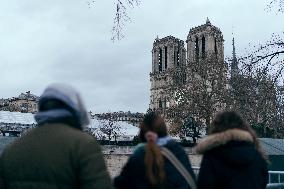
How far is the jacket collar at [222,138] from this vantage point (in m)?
3.73

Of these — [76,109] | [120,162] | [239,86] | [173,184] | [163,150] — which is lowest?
[120,162]

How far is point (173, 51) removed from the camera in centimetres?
8594

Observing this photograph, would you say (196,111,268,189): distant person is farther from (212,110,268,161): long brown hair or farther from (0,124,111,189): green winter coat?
(0,124,111,189): green winter coat

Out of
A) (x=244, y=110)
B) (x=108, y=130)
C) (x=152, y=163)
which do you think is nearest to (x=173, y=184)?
(x=152, y=163)

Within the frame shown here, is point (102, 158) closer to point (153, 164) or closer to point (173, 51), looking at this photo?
point (153, 164)

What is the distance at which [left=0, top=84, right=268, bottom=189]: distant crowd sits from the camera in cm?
286

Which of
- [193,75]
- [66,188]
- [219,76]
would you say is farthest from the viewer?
[193,75]

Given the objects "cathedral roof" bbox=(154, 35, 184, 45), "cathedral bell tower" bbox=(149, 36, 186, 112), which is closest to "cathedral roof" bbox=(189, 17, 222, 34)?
"cathedral roof" bbox=(154, 35, 184, 45)

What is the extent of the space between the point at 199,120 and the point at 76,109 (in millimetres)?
39901

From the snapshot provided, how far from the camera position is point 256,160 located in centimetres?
377

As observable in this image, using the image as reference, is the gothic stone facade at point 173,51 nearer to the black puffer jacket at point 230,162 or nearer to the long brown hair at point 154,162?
the black puffer jacket at point 230,162

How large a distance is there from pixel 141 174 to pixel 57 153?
33.4 inches

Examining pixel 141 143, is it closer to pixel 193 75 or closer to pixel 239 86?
pixel 239 86

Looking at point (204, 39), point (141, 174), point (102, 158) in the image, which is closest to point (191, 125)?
point (204, 39)
